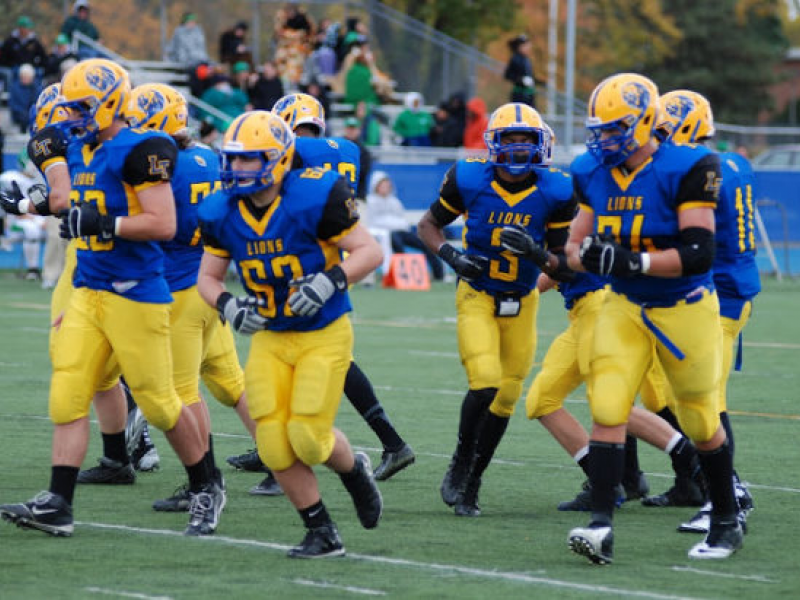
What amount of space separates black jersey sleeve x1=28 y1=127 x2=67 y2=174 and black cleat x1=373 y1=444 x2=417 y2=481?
2.15 m

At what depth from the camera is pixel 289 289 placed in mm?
6543

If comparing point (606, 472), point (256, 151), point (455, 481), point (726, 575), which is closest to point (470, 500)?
point (455, 481)

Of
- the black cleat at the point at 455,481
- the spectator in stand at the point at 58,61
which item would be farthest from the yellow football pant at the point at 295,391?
the spectator in stand at the point at 58,61

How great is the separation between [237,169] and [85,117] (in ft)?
3.02

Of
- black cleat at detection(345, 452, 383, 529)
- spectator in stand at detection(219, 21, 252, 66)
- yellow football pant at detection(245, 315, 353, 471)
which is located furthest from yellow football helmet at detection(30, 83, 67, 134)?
spectator in stand at detection(219, 21, 252, 66)

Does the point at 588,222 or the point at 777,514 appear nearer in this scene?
the point at 588,222

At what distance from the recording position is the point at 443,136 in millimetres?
26453

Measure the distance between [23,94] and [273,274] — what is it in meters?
18.5

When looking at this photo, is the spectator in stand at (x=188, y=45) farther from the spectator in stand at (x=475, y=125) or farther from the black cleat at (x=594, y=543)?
the black cleat at (x=594, y=543)

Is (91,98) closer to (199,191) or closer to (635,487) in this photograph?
(199,191)

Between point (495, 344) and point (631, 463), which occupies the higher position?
point (495, 344)

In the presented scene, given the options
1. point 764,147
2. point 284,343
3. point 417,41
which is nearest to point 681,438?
point 284,343

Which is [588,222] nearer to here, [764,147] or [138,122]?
[138,122]

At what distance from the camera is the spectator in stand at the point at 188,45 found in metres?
27.4
